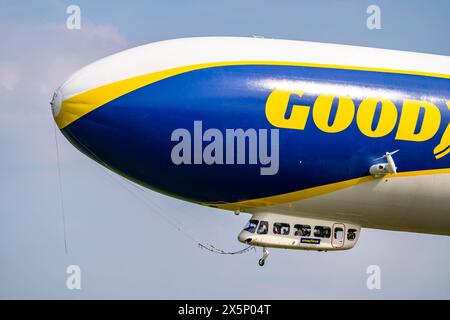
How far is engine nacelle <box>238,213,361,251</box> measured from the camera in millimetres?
31516

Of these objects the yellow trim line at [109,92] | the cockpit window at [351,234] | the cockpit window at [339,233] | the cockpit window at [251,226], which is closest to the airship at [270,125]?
the yellow trim line at [109,92]

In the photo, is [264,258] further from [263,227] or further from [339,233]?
[339,233]

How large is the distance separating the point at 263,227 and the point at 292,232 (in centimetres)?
82

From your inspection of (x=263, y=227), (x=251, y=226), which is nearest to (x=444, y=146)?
(x=263, y=227)

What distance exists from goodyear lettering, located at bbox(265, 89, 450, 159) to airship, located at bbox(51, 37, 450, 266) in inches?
1.1

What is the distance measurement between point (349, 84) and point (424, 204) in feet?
13.0

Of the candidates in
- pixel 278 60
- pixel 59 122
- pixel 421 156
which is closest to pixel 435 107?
pixel 421 156

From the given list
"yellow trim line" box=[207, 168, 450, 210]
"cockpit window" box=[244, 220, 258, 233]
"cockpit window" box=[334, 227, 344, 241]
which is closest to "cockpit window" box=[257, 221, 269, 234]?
"cockpit window" box=[244, 220, 258, 233]

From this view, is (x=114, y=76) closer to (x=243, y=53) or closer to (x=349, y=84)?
(x=243, y=53)

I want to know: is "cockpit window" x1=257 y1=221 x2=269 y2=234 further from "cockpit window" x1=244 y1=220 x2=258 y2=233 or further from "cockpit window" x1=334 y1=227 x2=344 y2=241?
"cockpit window" x1=334 y1=227 x2=344 y2=241

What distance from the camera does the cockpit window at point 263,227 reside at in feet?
103

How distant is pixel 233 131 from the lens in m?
29.6

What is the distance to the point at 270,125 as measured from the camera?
29750mm

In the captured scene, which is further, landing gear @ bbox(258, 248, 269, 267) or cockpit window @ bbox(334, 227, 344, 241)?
cockpit window @ bbox(334, 227, 344, 241)
